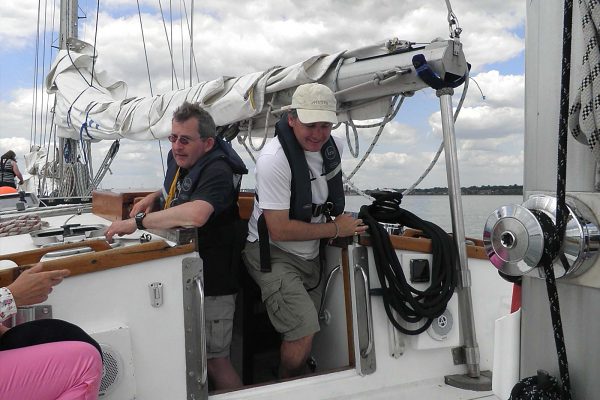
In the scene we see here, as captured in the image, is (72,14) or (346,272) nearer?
(346,272)

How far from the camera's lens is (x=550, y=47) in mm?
849

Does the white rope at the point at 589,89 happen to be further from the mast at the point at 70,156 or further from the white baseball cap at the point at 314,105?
the mast at the point at 70,156

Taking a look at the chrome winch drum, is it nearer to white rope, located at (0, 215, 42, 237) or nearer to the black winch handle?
the black winch handle

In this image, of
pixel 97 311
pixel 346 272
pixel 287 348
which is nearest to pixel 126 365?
pixel 97 311

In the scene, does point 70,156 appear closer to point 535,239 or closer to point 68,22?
point 68,22

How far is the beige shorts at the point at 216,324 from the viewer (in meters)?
2.56

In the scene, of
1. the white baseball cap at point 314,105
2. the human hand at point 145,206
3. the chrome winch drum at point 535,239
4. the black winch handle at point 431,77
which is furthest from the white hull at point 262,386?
the chrome winch drum at point 535,239

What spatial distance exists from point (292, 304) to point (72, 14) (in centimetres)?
637

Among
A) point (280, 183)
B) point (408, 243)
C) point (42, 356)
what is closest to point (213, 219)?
point (280, 183)

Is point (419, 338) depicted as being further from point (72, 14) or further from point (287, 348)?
point (72, 14)

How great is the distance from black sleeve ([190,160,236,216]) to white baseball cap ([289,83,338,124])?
46cm

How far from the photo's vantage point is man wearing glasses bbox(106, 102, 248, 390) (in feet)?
8.21

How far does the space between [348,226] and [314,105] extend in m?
0.58

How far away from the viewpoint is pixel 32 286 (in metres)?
1.62
